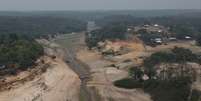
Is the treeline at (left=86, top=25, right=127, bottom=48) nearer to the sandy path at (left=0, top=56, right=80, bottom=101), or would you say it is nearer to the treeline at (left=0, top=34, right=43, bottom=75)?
the treeline at (left=0, top=34, right=43, bottom=75)

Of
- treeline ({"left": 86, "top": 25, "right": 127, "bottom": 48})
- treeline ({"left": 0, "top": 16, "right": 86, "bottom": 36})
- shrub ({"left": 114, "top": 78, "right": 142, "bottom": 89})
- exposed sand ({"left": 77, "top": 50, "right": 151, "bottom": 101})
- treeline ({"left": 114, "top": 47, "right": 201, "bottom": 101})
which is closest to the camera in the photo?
treeline ({"left": 114, "top": 47, "right": 201, "bottom": 101})

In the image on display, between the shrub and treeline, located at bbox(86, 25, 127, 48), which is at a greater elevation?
the shrub

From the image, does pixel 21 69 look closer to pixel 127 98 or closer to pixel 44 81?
pixel 44 81

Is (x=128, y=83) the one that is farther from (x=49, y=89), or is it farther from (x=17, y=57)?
(x=17, y=57)

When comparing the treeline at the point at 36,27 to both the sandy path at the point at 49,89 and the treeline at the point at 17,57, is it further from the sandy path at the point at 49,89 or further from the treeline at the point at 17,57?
the sandy path at the point at 49,89

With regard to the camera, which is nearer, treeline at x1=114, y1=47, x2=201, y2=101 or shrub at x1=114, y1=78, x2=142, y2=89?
treeline at x1=114, y1=47, x2=201, y2=101

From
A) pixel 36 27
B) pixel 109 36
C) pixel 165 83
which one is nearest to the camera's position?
pixel 165 83

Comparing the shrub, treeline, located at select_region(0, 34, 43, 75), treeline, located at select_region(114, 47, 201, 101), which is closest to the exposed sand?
the shrub

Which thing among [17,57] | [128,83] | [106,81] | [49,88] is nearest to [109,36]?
[17,57]

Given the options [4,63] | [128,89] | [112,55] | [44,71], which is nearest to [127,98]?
[128,89]
